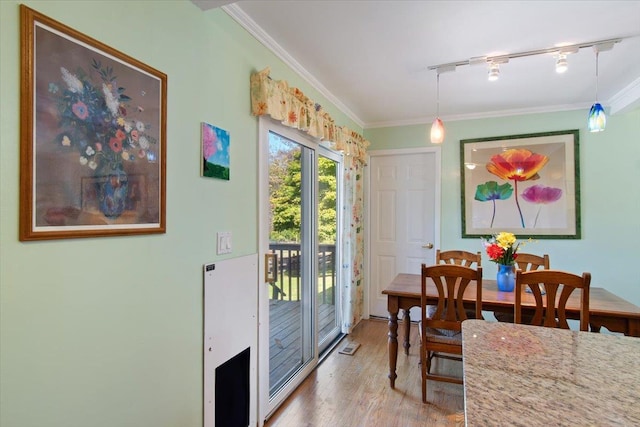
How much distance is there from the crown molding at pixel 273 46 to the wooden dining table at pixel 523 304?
6.07ft

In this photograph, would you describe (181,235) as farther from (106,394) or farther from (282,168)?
(282,168)

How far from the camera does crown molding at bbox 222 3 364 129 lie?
1.80 metres

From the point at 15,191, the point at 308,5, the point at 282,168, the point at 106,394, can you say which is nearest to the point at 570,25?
the point at 308,5

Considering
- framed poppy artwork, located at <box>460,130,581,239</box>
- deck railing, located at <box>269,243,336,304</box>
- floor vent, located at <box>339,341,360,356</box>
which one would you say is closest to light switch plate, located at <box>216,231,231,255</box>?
deck railing, located at <box>269,243,336,304</box>

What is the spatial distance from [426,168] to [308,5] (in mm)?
2685

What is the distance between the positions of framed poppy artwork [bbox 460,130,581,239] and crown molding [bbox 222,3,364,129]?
1838 mm

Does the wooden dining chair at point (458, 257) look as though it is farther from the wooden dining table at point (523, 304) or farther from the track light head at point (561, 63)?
the track light head at point (561, 63)

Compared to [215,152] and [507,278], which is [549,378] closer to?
[215,152]

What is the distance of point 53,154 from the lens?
0.98 metres

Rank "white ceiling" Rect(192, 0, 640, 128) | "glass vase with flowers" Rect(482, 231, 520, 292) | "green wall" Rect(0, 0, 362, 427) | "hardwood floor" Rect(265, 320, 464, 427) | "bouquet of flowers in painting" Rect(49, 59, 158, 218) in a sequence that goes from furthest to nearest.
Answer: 1. "glass vase with flowers" Rect(482, 231, 520, 292)
2. "hardwood floor" Rect(265, 320, 464, 427)
3. "white ceiling" Rect(192, 0, 640, 128)
4. "bouquet of flowers in painting" Rect(49, 59, 158, 218)
5. "green wall" Rect(0, 0, 362, 427)

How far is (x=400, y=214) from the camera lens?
13.5 ft

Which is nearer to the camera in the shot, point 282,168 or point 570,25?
point 570,25

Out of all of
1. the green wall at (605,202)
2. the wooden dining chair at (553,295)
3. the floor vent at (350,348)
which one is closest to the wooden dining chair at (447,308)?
the wooden dining chair at (553,295)

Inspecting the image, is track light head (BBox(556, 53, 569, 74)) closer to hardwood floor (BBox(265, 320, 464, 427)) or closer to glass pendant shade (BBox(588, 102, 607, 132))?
glass pendant shade (BBox(588, 102, 607, 132))
